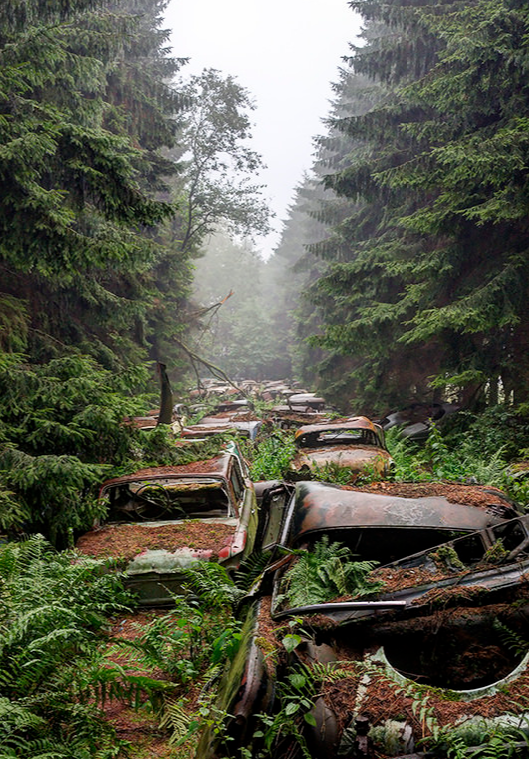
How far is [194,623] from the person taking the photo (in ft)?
13.6

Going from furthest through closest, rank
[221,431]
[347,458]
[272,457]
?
[221,431] → [272,457] → [347,458]

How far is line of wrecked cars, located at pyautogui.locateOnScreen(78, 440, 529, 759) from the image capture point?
2.39 meters

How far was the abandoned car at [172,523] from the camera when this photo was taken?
15.9 feet

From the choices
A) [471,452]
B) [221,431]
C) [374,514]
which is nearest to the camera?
[374,514]

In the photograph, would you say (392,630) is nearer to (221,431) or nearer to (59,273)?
(59,273)

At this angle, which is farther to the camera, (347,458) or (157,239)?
(157,239)

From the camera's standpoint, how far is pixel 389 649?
2.94m

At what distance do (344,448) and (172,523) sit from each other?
14.3ft

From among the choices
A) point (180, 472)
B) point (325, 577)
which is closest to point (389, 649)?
point (325, 577)

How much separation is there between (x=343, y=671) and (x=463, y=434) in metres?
8.68

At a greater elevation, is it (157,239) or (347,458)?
(157,239)

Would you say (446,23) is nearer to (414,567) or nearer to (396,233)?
(396,233)

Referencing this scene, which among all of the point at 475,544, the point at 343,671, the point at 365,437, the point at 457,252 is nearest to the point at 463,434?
the point at 365,437

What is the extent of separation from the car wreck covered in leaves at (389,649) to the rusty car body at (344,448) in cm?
424
